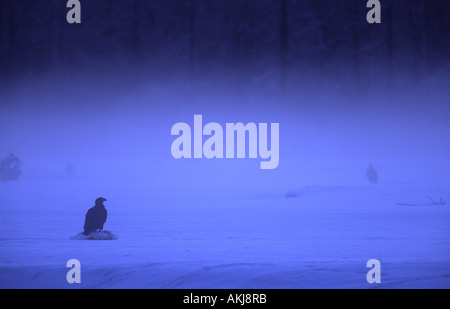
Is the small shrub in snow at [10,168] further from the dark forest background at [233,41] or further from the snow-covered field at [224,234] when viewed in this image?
the dark forest background at [233,41]

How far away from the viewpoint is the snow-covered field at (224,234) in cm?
362

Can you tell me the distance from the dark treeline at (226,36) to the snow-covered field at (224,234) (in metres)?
1.00

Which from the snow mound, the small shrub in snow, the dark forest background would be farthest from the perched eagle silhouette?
the dark forest background

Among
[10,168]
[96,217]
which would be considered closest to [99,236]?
[96,217]

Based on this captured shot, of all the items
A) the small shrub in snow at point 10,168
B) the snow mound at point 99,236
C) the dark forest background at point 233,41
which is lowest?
the snow mound at point 99,236

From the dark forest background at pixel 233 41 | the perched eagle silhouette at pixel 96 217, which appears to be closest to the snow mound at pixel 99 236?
the perched eagle silhouette at pixel 96 217

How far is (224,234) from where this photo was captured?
3979mm

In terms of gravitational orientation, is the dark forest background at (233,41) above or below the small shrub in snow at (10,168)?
above

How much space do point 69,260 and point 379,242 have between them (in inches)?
96.9

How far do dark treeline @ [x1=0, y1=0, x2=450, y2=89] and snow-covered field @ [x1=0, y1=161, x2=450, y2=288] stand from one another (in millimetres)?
1002

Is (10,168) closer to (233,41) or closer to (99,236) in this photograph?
(99,236)

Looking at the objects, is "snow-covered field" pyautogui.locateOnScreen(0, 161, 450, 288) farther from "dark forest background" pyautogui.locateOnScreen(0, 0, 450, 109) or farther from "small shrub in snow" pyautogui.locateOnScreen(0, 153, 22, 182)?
"dark forest background" pyautogui.locateOnScreen(0, 0, 450, 109)

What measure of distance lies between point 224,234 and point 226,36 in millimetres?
1701

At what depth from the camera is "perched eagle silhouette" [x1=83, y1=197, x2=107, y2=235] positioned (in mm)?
3818
